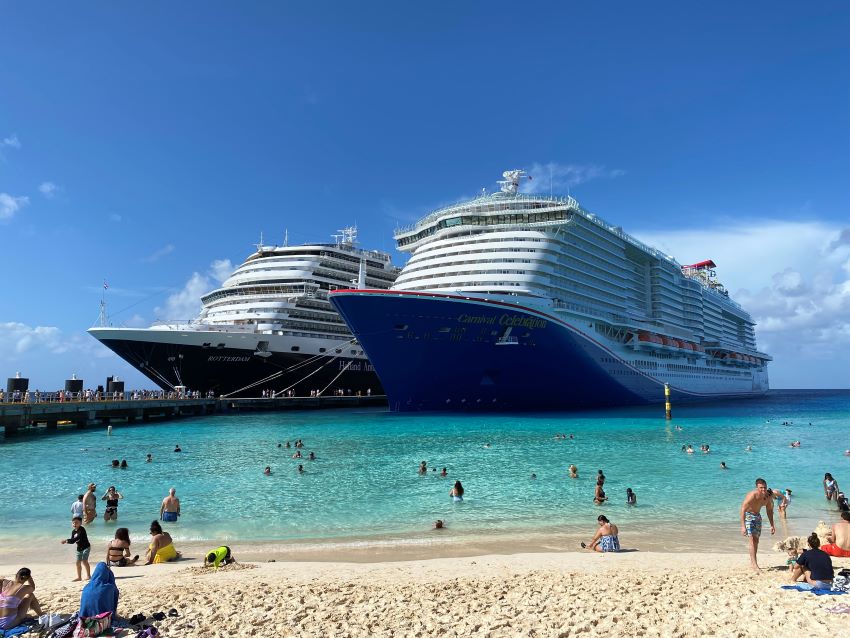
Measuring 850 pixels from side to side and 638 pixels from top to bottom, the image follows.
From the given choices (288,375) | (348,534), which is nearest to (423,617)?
(348,534)

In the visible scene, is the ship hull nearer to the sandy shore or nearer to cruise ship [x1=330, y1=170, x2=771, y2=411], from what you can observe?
cruise ship [x1=330, y1=170, x2=771, y2=411]

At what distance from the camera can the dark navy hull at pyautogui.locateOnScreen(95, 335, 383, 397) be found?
5349cm

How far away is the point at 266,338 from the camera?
55.9 m

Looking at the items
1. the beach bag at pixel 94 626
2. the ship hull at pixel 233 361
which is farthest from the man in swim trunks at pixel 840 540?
the ship hull at pixel 233 361

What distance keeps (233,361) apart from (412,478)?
4129cm

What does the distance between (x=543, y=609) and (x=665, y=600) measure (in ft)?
5.65

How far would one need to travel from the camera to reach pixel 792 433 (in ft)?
121

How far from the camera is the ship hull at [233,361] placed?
172 ft

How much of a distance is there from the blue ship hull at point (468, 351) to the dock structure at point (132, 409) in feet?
68.3

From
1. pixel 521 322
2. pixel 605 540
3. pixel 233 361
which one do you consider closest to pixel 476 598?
pixel 605 540

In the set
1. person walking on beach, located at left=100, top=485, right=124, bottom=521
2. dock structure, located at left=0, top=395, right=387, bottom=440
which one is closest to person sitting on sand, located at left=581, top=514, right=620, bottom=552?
person walking on beach, located at left=100, top=485, right=124, bottom=521

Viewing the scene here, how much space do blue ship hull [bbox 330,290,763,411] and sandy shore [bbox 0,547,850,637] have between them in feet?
87.1

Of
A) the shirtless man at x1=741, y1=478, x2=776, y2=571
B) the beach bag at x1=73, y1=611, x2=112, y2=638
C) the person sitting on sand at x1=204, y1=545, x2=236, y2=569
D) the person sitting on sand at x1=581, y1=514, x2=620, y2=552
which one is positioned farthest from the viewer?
the person sitting on sand at x1=581, y1=514, x2=620, y2=552

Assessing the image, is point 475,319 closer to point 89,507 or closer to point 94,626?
point 89,507
